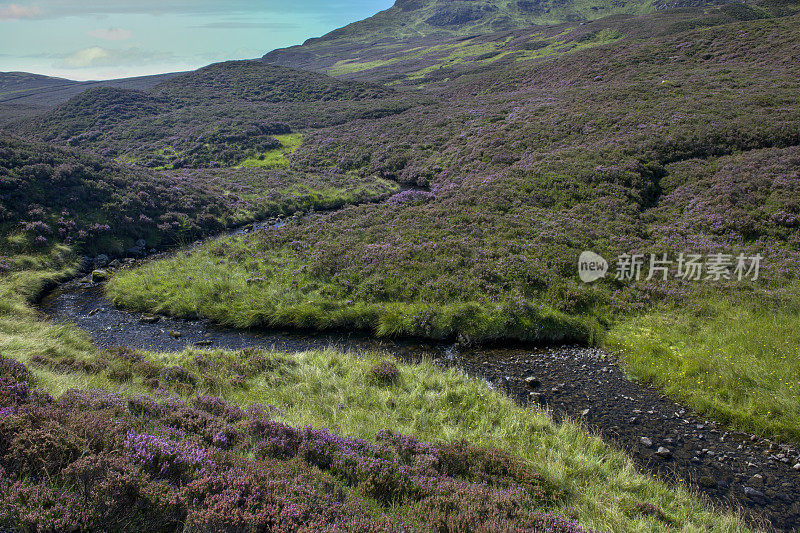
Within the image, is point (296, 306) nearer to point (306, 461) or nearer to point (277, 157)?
point (306, 461)

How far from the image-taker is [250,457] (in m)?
6.59

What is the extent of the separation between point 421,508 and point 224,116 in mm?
80297

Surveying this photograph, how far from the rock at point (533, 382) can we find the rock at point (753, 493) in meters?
5.10

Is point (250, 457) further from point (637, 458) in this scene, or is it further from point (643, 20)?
point (643, 20)

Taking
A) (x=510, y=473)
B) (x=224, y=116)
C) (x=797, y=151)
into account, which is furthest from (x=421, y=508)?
(x=224, y=116)

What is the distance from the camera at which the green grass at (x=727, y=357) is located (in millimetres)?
10086

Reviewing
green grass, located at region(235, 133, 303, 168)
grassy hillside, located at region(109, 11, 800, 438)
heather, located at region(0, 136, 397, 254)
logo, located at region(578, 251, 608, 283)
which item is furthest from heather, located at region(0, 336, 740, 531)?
green grass, located at region(235, 133, 303, 168)

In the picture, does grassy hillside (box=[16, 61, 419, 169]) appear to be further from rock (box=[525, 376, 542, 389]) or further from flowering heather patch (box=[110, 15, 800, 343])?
rock (box=[525, 376, 542, 389])

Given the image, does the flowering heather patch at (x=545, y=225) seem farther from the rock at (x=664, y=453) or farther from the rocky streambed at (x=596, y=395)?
the rock at (x=664, y=453)

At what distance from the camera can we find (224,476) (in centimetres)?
557

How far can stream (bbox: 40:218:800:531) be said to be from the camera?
27.6 feet

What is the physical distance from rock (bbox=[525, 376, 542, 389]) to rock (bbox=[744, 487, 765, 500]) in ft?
16.7

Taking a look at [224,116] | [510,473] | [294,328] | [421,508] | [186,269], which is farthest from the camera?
[224,116]

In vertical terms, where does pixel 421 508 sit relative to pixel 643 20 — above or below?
below
